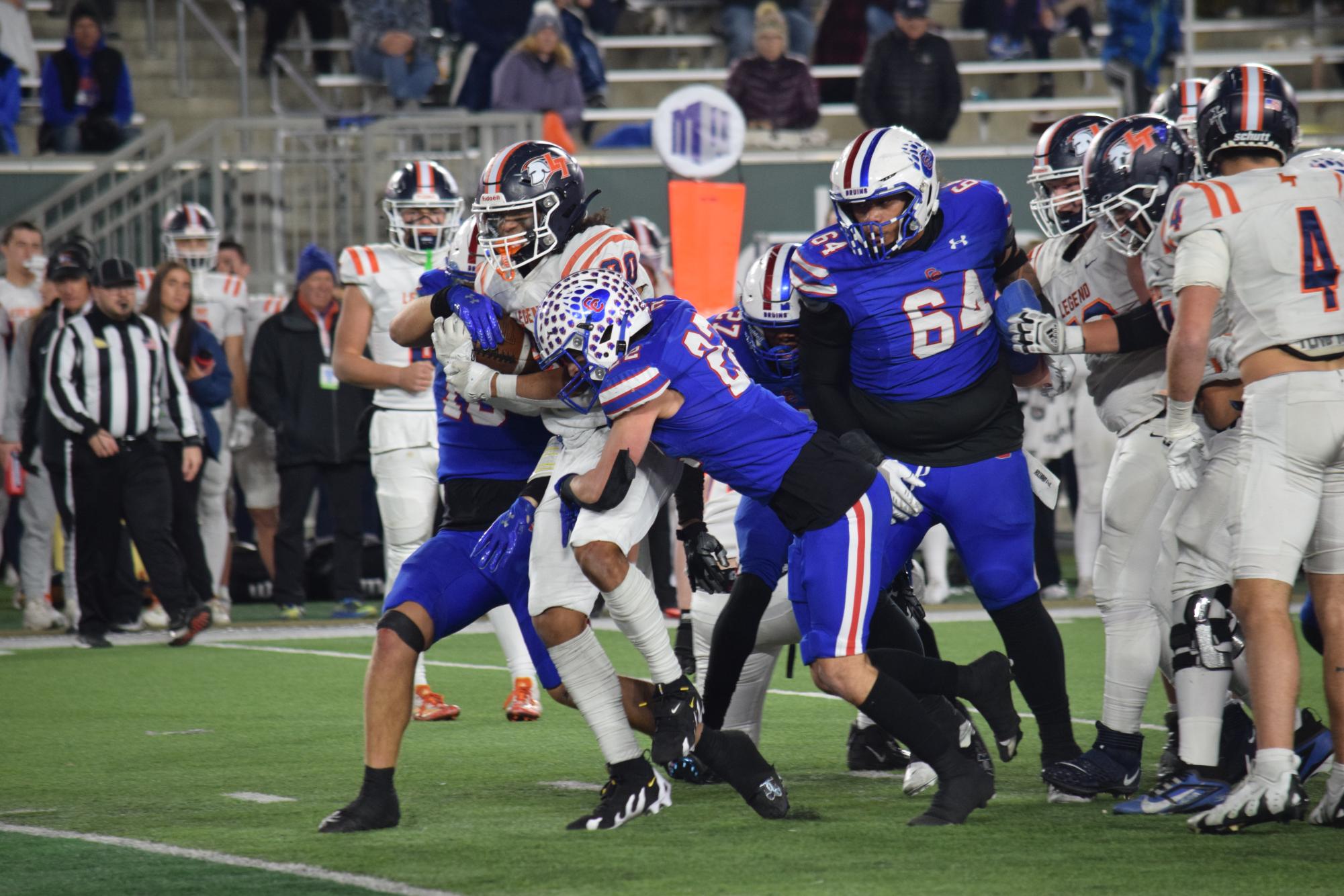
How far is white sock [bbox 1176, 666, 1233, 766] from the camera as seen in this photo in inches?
194

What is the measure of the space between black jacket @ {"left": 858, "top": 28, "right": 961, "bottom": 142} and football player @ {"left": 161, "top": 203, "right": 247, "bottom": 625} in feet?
16.4

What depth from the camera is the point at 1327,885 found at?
3965mm

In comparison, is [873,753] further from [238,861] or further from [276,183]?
[276,183]

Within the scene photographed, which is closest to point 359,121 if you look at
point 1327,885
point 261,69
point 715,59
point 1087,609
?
point 261,69

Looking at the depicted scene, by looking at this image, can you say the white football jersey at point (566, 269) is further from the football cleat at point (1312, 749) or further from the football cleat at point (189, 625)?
the football cleat at point (189, 625)

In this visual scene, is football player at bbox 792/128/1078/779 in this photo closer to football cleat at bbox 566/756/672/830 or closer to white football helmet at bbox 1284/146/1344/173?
white football helmet at bbox 1284/146/1344/173

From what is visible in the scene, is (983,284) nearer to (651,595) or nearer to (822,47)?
(651,595)

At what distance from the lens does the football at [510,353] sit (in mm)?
5125

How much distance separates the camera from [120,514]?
→ 30.1 feet

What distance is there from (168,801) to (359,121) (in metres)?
8.81

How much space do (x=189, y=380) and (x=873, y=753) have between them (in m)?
5.55

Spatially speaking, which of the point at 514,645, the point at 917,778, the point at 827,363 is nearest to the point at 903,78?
the point at 514,645

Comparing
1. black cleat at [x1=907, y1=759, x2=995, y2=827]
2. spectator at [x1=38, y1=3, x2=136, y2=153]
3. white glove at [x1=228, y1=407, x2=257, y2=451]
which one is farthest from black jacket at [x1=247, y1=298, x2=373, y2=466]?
black cleat at [x1=907, y1=759, x2=995, y2=827]

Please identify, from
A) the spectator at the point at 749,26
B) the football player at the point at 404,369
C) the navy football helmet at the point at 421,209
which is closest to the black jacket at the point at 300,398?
the football player at the point at 404,369
